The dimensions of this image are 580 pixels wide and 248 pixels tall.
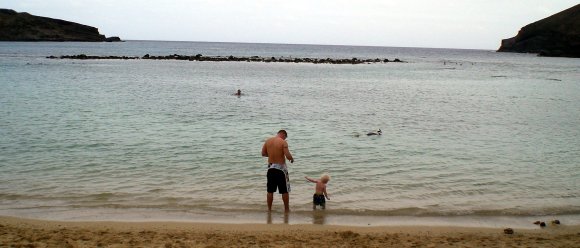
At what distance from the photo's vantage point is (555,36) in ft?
405

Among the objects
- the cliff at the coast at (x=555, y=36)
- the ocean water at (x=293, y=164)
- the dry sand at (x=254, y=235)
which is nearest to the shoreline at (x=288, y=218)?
the ocean water at (x=293, y=164)

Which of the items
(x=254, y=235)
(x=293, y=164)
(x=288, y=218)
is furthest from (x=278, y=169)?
(x=293, y=164)

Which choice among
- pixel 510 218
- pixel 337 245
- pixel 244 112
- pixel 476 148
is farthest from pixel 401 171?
pixel 244 112

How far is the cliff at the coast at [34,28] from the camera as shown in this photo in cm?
14875

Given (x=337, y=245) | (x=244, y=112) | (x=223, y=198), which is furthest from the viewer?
(x=244, y=112)

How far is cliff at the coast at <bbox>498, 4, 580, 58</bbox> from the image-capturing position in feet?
380

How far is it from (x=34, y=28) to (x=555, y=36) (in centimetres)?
15585

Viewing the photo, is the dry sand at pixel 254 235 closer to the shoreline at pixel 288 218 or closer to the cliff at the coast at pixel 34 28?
the shoreline at pixel 288 218

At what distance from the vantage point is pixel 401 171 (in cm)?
1235

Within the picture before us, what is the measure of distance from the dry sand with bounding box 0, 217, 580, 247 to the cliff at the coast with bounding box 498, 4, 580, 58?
12653 centimetres

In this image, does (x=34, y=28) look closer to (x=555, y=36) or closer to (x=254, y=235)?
(x=555, y=36)

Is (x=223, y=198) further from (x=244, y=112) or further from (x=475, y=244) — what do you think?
(x=244, y=112)

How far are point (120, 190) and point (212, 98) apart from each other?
789 inches

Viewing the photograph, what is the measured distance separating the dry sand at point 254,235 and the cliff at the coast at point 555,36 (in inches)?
4982
